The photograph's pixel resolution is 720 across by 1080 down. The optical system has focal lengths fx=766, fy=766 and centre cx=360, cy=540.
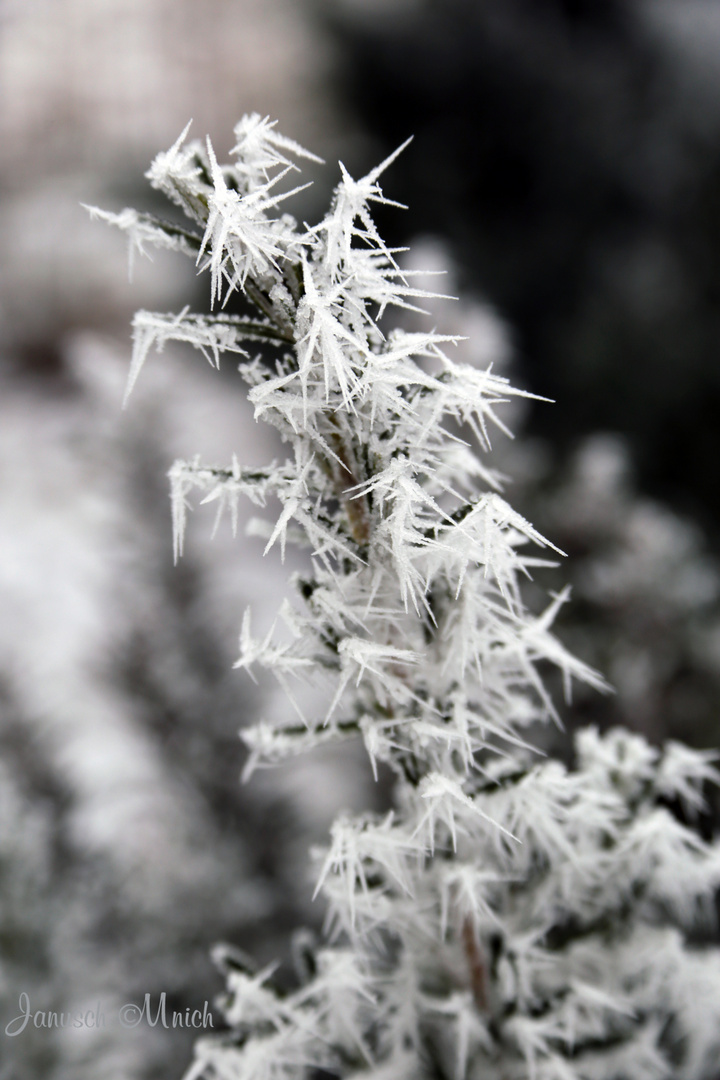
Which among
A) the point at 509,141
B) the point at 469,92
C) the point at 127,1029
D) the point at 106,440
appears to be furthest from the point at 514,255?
the point at 127,1029

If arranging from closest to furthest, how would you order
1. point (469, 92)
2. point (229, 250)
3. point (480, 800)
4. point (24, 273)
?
1. point (229, 250)
2. point (480, 800)
3. point (469, 92)
4. point (24, 273)

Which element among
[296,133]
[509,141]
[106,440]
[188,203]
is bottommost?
[188,203]

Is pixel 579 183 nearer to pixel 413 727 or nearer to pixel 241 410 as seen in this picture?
pixel 241 410

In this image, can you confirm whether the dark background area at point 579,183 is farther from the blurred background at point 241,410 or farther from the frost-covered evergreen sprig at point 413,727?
the frost-covered evergreen sprig at point 413,727

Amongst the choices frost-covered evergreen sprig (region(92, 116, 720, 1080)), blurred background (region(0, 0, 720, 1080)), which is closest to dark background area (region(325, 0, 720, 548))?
blurred background (region(0, 0, 720, 1080))

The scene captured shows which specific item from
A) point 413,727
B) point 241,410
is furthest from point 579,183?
point 413,727

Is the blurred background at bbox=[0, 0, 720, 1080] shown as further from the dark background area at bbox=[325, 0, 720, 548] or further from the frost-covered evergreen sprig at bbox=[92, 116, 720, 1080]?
the frost-covered evergreen sprig at bbox=[92, 116, 720, 1080]

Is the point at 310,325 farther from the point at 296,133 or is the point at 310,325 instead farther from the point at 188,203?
the point at 296,133

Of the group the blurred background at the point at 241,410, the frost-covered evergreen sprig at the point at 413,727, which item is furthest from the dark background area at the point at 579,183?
the frost-covered evergreen sprig at the point at 413,727
